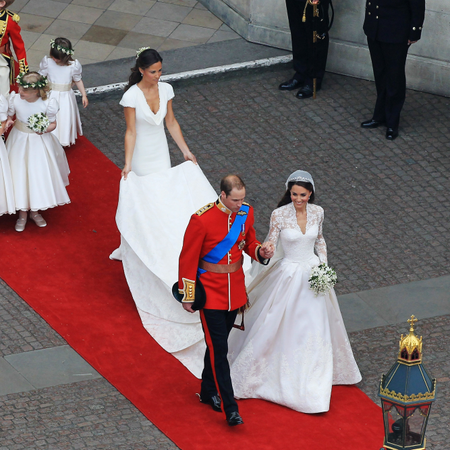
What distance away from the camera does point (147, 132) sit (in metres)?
9.15

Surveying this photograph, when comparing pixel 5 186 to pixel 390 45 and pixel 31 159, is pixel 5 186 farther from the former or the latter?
pixel 390 45

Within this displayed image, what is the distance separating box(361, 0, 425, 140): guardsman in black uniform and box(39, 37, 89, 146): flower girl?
352 cm

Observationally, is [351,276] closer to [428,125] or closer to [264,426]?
[264,426]

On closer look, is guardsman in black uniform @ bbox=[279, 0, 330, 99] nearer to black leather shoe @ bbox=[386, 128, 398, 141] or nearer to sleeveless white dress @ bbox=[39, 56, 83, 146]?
black leather shoe @ bbox=[386, 128, 398, 141]

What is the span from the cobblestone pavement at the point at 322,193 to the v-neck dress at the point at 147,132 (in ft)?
5.02

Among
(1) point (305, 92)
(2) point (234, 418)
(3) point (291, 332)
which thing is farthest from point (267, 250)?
(1) point (305, 92)

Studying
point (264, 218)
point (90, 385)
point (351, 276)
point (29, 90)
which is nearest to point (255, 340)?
point (90, 385)

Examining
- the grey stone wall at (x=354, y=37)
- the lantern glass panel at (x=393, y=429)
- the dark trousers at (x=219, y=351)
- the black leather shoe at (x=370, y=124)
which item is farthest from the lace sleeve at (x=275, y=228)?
the grey stone wall at (x=354, y=37)

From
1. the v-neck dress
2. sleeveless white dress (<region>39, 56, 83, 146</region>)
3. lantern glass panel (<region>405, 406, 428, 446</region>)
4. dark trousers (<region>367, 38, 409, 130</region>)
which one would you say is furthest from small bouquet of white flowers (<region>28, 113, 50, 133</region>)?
lantern glass panel (<region>405, 406, 428, 446</region>)

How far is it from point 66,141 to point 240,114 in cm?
229

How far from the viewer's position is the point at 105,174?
11.1 m

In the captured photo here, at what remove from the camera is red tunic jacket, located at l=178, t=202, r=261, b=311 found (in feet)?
23.6

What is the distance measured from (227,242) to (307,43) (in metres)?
5.98

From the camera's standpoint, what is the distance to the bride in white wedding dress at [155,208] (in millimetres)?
8672
